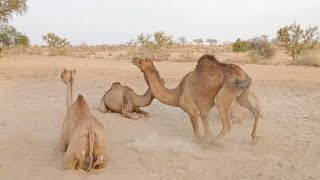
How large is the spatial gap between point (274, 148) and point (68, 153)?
371 cm

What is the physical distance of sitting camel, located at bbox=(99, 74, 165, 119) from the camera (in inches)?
428

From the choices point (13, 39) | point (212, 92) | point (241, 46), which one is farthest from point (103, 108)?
point (13, 39)

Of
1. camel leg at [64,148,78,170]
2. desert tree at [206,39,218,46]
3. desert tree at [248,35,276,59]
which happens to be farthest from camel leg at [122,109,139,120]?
desert tree at [206,39,218,46]

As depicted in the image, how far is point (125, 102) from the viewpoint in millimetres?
11156

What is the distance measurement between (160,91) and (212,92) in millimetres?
1186

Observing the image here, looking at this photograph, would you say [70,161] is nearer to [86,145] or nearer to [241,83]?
[86,145]

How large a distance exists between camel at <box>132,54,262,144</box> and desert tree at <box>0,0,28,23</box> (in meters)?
18.1

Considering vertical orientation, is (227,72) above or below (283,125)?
above

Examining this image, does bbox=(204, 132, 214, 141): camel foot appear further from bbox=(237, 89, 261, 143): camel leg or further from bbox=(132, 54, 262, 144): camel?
bbox=(237, 89, 261, 143): camel leg

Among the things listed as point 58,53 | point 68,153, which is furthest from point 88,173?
point 58,53

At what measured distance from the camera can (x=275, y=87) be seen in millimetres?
16578

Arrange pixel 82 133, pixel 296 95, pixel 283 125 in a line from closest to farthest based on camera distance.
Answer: pixel 82 133 < pixel 283 125 < pixel 296 95

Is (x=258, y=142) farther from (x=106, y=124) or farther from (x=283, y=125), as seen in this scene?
(x=106, y=124)

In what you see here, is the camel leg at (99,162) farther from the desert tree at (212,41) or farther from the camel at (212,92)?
the desert tree at (212,41)
